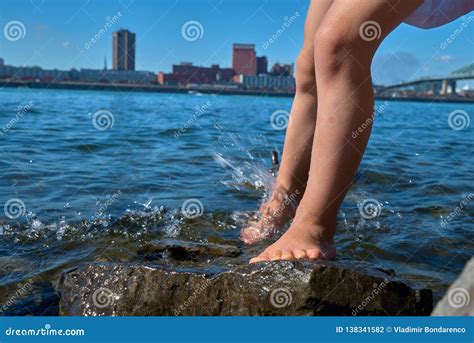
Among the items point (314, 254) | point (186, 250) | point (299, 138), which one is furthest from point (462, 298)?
point (299, 138)

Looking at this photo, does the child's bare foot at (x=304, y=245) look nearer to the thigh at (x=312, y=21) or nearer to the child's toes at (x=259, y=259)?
the child's toes at (x=259, y=259)

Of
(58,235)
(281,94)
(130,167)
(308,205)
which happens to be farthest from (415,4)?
(281,94)

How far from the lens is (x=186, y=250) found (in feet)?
8.66

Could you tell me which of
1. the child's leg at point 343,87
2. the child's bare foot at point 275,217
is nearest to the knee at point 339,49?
the child's leg at point 343,87

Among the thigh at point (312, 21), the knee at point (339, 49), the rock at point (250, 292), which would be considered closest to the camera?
the rock at point (250, 292)

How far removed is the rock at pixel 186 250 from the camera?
2588 mm

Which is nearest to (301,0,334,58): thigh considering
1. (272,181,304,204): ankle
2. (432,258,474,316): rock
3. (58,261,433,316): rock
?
(272,181,304,204): ankle

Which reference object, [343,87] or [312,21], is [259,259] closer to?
[343,87]

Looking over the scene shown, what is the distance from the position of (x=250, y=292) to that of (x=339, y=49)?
986 millimetres

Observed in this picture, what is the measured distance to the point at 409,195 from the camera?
4.53 meters

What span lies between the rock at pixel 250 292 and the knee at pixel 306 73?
1.09 metres

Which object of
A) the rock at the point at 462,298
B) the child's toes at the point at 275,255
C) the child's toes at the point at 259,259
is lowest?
the child's toes at the point at 259,259

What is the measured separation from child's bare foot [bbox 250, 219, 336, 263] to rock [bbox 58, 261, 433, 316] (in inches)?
6.3

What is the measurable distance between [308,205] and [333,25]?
723 mm
